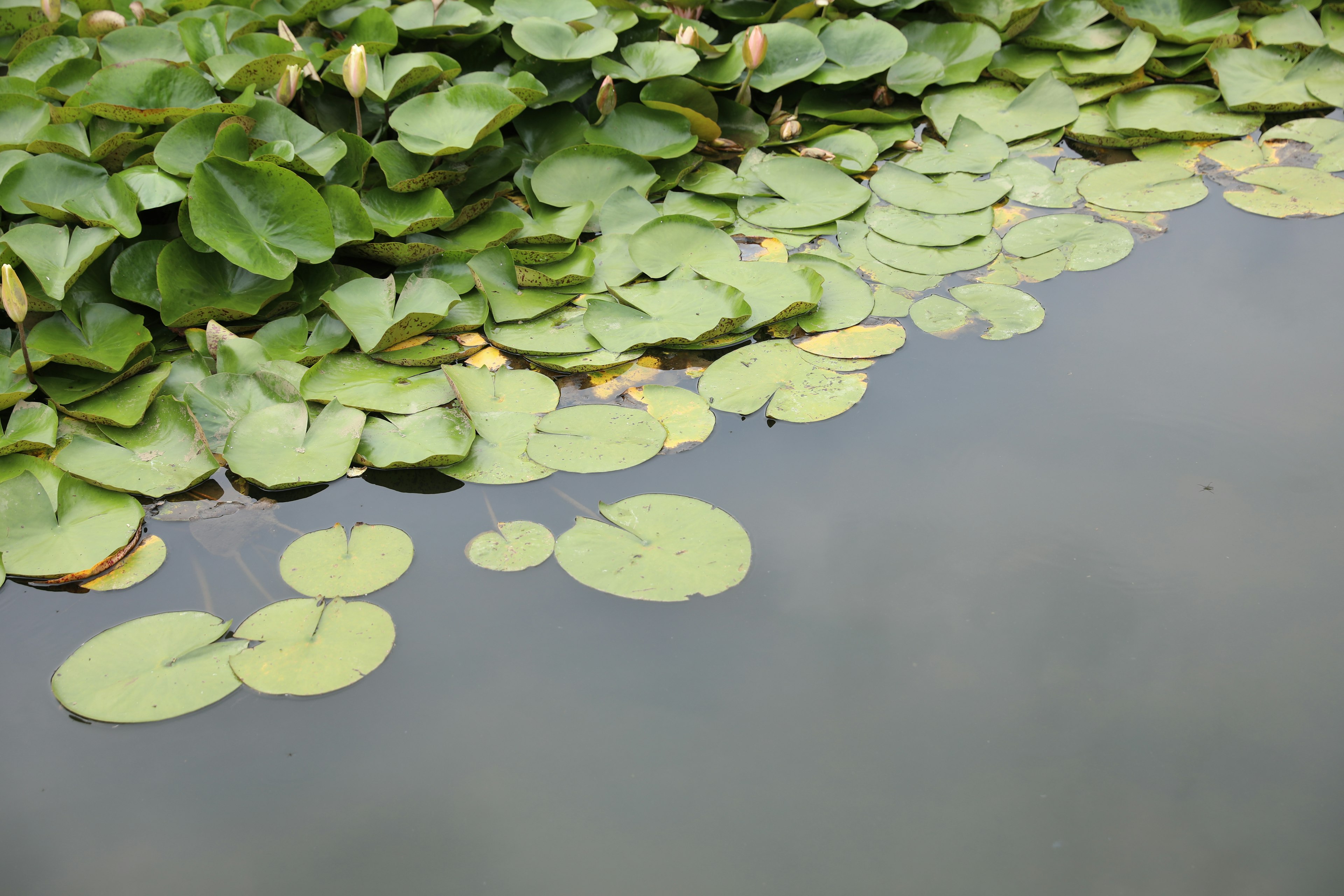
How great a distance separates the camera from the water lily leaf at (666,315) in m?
2.21

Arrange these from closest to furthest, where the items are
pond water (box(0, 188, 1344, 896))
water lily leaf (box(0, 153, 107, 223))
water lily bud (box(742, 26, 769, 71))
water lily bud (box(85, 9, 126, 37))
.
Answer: pond water (box(0, 188, 1344, 896)), water lily leaf (box(0, 153, 107, 223)), water lily bud (box(85, 9, 126, 37)), water lily bud (box(742, 26, 769, 71))

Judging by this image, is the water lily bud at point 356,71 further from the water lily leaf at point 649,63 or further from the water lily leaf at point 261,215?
the water lily leaf at point 649,63

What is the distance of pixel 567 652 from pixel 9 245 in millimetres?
1605

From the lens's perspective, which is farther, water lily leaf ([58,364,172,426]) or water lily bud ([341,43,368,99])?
water lily bud ([341,43,368,99])

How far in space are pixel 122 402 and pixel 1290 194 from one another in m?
3.37

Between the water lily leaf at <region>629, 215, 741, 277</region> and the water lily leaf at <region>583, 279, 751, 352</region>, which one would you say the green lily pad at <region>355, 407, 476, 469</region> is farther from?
the water lily leaf at <region>629, 215, 741, 277</region>

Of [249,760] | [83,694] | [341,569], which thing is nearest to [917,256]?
[341,569]

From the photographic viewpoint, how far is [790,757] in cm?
144

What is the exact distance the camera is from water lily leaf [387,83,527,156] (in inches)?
96.4

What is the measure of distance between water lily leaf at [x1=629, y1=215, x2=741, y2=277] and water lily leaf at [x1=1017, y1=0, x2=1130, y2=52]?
5.82ft

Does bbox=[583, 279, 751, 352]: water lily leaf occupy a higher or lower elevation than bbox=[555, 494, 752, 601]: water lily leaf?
higher

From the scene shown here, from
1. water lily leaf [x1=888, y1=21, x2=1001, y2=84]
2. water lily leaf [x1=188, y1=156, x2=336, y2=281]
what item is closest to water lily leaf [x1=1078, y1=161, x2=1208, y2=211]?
water lily leaf [x1=888, y1=21, x2=1001, y2=84]

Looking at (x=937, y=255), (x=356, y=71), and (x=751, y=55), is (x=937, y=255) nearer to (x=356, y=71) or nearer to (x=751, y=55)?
(x=751, y=55)

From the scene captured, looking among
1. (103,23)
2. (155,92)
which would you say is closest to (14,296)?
(155,92)
